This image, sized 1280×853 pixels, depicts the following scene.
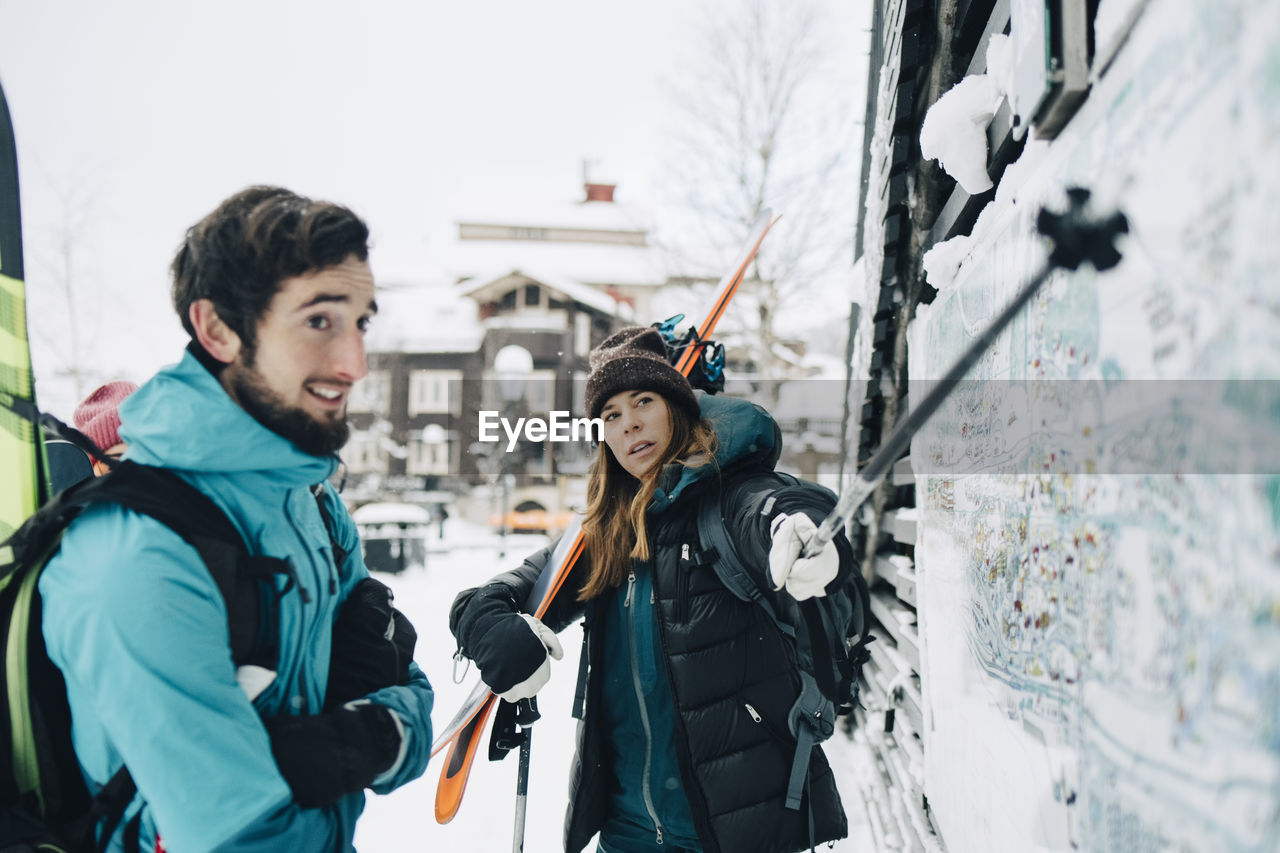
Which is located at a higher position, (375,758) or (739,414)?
(739,414)

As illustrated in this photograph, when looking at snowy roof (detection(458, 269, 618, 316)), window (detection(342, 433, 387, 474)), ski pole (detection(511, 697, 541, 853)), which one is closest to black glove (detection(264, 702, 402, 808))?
ski pole (detection(511, 697, 541, 853))

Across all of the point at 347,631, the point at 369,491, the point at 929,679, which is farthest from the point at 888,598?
the point at 369,491

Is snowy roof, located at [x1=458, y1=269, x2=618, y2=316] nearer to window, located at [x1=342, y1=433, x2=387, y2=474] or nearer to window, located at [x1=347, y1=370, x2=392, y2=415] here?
window, located at [x1=347, y1=370, x2=392, y2=415]

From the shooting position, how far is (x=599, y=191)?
4506cm

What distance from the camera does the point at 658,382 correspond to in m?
2.21

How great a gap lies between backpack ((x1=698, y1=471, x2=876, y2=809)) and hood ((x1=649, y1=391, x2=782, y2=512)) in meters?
0.11

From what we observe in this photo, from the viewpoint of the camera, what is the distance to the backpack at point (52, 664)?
1149mm

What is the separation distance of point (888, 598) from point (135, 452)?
405 centimetres

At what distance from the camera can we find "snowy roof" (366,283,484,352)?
28891 millimetres

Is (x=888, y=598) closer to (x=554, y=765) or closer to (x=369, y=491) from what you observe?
(x=554, y=765)

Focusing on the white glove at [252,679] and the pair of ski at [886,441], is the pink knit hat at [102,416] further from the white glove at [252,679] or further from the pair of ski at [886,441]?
the white glove at [252,679]

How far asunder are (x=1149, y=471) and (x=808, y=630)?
1.12 meters

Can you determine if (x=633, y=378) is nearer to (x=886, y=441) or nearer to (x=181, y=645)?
(x=886, y=441)

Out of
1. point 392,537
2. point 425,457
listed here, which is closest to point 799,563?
point 392,537
